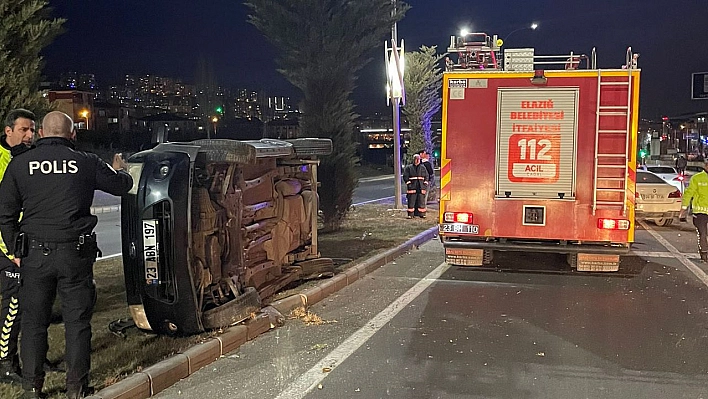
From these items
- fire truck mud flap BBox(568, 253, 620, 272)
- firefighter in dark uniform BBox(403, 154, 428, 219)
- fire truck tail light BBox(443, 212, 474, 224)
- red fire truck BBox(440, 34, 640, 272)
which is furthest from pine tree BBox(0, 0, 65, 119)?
firefighter in dark uniform BBox(403, 154, 428, 219)

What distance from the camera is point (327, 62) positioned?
44.9 feet

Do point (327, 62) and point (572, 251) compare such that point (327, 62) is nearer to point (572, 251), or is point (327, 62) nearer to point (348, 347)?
point (572, 251)

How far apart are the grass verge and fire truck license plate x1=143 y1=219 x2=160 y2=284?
605 mm

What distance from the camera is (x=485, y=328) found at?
7012mm

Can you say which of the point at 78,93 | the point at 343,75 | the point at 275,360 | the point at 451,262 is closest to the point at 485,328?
the point at 275,360

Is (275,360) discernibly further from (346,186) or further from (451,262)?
(346,186)

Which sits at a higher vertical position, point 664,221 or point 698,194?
point 698,194

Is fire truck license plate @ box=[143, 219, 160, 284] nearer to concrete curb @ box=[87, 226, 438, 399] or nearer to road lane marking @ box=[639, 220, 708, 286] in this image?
concrete curb @ box=[87, 226, 438, 399]

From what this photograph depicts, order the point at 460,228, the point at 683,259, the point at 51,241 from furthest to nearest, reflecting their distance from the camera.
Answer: the point at 683,259, the point at 460,228, the point at 51,241

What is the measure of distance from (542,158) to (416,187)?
7.44 m

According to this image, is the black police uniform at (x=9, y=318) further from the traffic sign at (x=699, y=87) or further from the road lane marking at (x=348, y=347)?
the traffic sign at (x=699, y=87)

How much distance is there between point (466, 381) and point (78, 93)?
60427 mm

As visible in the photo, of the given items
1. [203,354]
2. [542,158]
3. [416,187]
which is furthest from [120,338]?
[416,187]

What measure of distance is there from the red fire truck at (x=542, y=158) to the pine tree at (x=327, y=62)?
441cm
